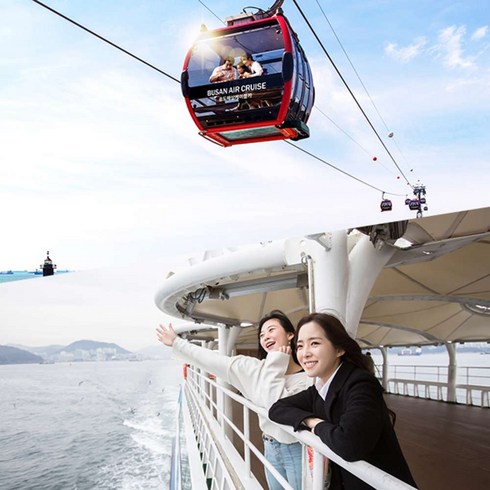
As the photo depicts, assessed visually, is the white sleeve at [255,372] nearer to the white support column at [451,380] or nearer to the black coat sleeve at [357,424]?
the black coat sleeve at [357,424]

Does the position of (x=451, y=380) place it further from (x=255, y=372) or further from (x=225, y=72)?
(x=255, y=372)

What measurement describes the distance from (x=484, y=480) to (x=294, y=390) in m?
3.33

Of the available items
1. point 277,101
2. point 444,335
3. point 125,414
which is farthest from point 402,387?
point 125,414

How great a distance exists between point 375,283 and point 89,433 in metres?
17.9

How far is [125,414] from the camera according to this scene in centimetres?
2033

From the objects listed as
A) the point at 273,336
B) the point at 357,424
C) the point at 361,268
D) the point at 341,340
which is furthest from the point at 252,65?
the point at 357,424

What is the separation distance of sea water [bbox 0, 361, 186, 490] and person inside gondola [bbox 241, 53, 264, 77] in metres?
4.22

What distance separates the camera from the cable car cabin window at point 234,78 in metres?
7.42

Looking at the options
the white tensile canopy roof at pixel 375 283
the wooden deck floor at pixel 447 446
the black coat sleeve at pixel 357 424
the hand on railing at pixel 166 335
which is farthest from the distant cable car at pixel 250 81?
the black coat sleeve at pixel 357 424

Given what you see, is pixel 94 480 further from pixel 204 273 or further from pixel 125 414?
pixel 204 273

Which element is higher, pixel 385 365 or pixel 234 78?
pixel 234 78

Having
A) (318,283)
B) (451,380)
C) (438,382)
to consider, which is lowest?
(438,382)

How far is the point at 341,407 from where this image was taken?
1.10 metres

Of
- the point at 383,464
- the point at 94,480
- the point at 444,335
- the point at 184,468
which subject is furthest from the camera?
the point at 94,480
